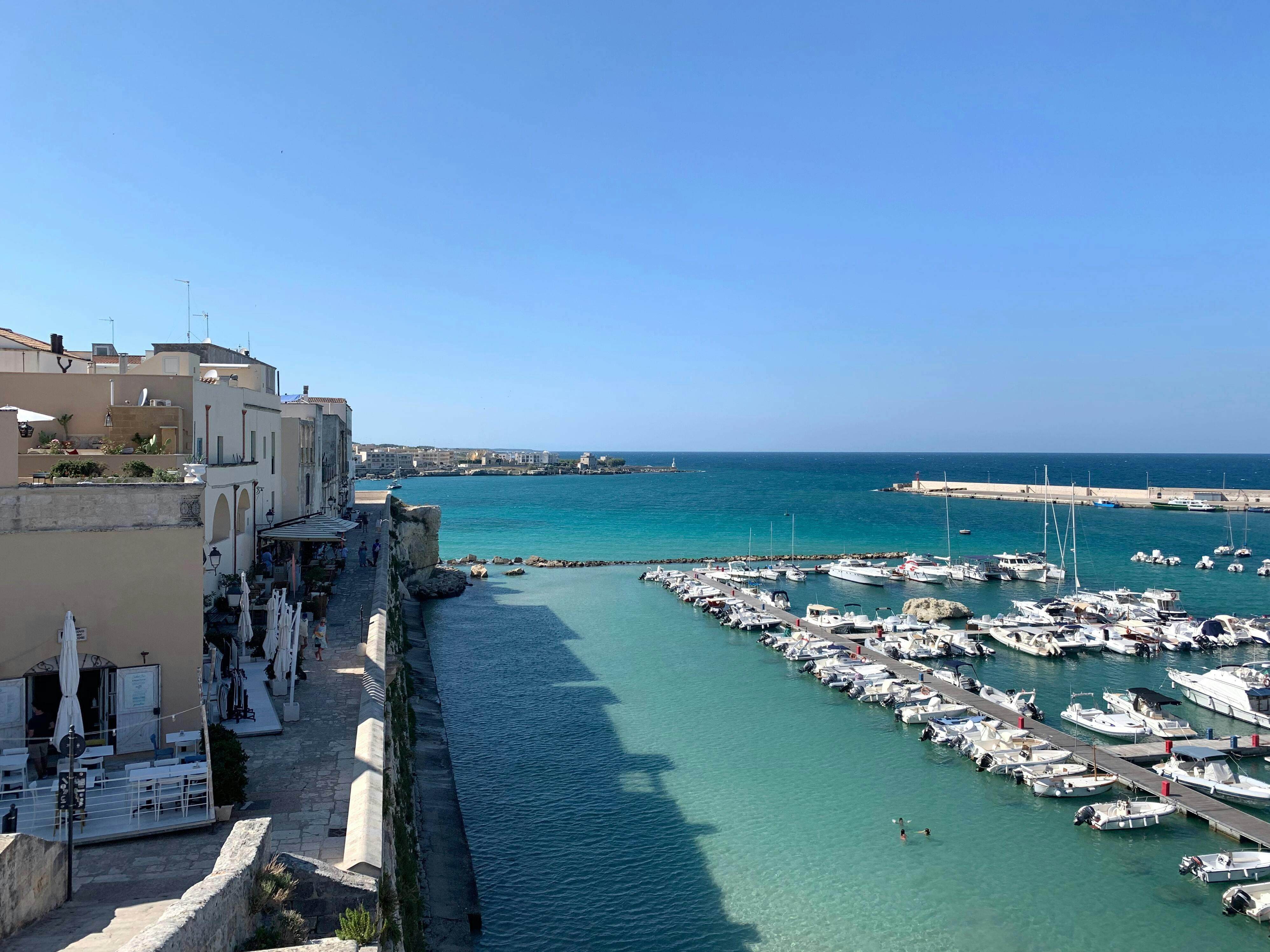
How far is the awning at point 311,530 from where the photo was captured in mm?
22047

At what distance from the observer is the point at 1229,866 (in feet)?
49.1

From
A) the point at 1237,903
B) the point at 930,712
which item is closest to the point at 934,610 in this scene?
the point at 930,712

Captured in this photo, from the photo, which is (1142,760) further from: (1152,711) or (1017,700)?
(1017,700)

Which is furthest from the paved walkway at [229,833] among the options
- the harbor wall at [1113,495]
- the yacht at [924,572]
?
the harbor wall at [1113,495]

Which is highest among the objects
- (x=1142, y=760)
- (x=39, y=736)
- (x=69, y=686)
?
(x=69, y=686)

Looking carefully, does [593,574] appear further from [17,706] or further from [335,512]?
[17,706]

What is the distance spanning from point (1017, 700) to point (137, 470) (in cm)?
2337

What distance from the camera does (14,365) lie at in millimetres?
21328

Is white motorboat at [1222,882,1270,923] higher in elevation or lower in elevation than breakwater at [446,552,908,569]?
lower

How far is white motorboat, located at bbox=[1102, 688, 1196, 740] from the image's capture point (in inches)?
881

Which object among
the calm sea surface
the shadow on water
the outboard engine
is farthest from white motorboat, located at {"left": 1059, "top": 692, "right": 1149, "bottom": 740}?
the shadow on water

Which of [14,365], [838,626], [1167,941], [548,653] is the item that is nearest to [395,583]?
[548,653]

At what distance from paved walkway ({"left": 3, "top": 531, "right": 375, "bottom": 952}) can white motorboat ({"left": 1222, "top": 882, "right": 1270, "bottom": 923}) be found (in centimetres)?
1484

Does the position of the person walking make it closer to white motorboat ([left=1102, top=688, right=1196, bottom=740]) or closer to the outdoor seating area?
the outdoor seating area
